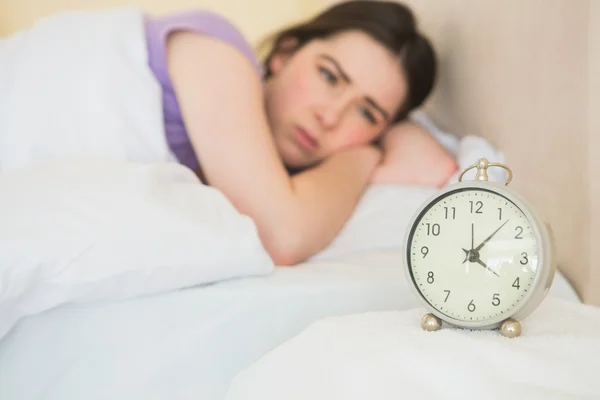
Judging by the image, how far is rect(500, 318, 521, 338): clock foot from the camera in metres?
0.48

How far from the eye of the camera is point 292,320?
0.65 m

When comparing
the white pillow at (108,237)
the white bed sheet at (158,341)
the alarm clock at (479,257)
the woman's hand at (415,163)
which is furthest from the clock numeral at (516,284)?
the woman's hand at (415,163)

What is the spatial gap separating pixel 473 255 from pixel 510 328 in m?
0.07

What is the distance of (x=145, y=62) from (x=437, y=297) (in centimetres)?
64

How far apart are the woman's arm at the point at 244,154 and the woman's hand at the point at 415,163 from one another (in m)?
0.21

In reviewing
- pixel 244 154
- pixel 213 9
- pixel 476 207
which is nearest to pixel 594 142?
pixel 476 207

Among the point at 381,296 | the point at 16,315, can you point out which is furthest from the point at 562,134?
the point at 16,315

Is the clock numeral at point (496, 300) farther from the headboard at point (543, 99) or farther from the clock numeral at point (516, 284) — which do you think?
the headboard at point (543, 99)

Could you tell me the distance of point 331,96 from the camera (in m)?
1.16

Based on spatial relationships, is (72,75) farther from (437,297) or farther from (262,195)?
(437,297)

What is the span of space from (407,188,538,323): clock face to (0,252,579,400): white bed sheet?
17cm

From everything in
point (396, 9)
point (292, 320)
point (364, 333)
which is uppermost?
point (396, 9)

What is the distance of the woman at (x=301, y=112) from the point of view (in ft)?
2.88

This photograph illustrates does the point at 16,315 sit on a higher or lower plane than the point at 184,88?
lower
